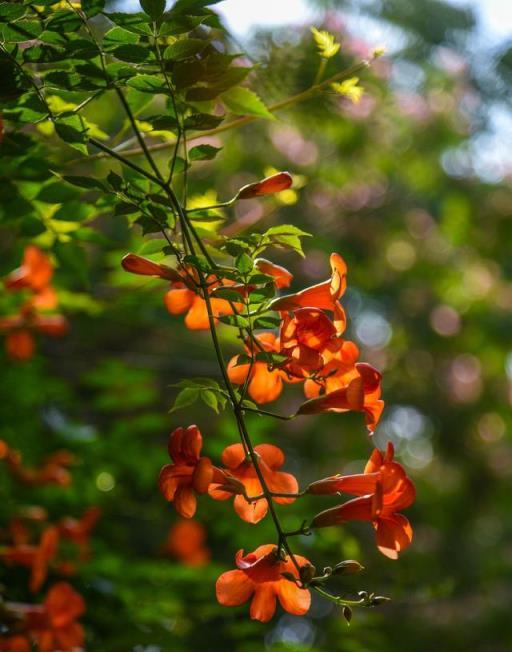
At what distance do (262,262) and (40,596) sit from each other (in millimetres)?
1380

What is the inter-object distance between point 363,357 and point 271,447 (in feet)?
19.7

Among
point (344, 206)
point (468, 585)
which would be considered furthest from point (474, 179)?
point (468, 585)

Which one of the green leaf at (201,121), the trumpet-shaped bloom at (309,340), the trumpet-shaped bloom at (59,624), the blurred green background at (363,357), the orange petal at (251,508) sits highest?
the green leaf at (201,121)

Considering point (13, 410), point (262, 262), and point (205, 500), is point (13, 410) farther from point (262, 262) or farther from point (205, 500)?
point (262, 262)

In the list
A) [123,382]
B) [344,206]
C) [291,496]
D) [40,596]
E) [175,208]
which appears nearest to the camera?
[291,496]

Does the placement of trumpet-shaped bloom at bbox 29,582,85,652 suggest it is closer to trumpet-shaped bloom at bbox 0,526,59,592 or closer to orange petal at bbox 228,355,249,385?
trumpet-shaped bloom at bbox 0,526,59,592

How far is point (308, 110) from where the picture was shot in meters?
2.65

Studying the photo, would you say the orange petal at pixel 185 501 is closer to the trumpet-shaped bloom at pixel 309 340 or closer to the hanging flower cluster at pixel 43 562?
the trumpet-shaped bloom at pixel 309 340

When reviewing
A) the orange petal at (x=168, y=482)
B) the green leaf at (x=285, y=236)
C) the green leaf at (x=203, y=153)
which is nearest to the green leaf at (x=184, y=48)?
the green leaf at (x=203, y=153)

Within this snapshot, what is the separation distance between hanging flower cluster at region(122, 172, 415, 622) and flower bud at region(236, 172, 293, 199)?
0.42 feet

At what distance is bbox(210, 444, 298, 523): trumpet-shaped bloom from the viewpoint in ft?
4.09

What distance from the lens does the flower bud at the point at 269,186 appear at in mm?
1416

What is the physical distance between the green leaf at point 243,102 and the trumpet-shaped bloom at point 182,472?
63 centimetres

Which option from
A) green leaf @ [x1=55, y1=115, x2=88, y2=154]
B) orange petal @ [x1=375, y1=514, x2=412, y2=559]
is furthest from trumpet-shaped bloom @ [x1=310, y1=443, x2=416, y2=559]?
green leaf @ [x1=55, y1=115, x2=88, y2=154]
